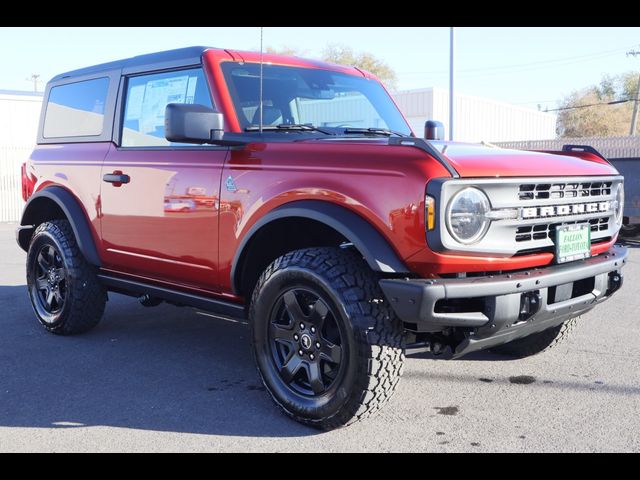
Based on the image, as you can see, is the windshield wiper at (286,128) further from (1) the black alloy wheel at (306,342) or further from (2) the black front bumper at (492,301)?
(2) the black front bumper at (492,301)

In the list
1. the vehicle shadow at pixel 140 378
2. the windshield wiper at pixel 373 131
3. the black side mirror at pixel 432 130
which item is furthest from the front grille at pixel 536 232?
the black side mirror at pixel 432 130

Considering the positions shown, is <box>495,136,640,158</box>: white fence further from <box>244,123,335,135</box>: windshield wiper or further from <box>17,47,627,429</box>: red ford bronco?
<box>244,123,335,135</box>: windshield wiper

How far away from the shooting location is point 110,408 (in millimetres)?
3803

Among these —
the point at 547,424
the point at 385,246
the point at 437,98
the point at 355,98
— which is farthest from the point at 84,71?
the point at 437,98

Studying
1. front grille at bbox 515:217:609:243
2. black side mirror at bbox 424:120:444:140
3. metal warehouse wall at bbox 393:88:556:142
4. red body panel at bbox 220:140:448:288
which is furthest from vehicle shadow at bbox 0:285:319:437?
metal warehouse wall at bbox 393:88:556:142

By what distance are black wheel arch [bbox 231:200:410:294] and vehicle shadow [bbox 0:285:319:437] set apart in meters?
1.00

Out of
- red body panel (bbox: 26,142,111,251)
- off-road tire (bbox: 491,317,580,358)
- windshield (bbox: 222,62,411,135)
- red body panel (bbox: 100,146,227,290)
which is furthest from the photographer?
red body panel (bbox: 26,142,111,251)

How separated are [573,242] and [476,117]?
3162 cm

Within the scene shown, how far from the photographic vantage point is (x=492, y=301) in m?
3.10

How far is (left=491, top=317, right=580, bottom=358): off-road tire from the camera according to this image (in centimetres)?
454

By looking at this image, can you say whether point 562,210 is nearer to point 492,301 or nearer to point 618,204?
point 492,301

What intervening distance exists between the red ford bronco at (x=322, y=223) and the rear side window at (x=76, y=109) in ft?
0.12

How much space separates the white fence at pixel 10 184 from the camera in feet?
63.1
